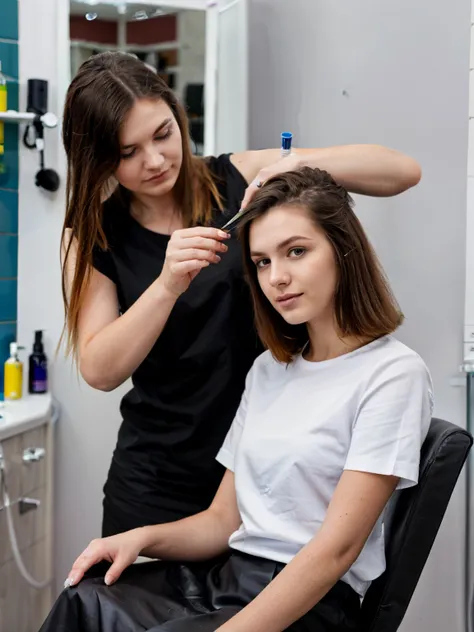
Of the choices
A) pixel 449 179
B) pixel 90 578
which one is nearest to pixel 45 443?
pixel 90 578

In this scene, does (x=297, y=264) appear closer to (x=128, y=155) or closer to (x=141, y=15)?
(x=128, y=155)

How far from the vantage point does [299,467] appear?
1166 mm

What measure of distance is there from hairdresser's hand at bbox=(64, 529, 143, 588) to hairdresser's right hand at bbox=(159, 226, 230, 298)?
1.46 feet

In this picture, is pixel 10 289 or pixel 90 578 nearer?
pixel 90 578

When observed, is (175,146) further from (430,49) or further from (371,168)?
(430,49)

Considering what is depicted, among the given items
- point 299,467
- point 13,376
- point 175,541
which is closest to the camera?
point 299,467

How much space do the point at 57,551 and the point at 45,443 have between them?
0.37 meters

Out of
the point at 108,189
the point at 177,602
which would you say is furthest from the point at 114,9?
the point at 177,602

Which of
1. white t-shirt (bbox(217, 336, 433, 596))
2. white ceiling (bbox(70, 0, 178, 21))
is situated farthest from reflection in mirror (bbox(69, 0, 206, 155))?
white t-shirt (bbox(217, 336, 433, 596))

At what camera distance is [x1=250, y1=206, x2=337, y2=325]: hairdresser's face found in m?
1.21

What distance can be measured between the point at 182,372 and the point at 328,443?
17.1 inches

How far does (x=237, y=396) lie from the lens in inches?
58.9

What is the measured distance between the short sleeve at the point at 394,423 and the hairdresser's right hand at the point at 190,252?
35 centimetres

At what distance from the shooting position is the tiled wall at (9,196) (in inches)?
84.7
